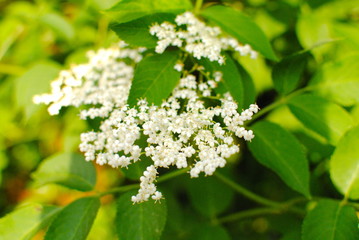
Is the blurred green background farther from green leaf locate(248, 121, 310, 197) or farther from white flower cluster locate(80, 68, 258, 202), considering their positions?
white flower cluster locate(80, 68, 258, 202)

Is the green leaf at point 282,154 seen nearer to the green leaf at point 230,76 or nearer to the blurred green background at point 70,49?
the green leaf at point 230,76

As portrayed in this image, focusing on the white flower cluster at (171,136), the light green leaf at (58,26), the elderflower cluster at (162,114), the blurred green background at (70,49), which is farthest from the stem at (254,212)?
the light green leaf at (58,26)

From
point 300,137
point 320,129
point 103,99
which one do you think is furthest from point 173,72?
point 300,137

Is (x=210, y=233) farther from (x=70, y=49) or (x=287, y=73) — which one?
(x=70, y=49)

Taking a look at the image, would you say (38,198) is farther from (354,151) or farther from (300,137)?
(354,151)

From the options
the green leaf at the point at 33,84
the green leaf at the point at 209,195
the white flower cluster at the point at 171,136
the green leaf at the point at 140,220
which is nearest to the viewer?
the white flower cluster at the point at 171,136

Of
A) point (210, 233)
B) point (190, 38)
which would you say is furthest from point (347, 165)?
point (210, 233)

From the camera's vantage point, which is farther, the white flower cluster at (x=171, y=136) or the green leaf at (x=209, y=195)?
the green leaf at (x=209, y=195)
